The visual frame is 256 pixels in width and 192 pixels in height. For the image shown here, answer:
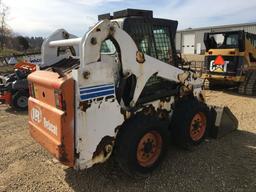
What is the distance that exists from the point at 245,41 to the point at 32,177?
8.80 meters

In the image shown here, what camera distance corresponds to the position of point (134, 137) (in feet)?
11.7

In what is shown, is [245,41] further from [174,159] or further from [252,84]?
[174,159]

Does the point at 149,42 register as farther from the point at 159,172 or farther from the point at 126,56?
the point at 159,172

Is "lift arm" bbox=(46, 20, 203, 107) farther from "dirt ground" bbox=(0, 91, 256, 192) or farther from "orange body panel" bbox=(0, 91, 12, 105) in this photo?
"orange body panel" bbox=(0, 91, 12, 105)

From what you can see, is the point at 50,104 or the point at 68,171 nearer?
the point at 50,104

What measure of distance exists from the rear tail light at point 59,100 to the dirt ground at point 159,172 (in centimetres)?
129

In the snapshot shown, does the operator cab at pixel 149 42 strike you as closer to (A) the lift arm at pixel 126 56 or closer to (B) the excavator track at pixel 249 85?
(A) the lift arm at pixel 126 56

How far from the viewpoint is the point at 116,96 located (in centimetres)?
356

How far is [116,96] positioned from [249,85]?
7.87 metres

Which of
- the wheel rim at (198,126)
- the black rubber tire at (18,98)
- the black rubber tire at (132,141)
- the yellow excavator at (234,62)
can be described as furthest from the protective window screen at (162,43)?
the yellow excavator at (234,62)

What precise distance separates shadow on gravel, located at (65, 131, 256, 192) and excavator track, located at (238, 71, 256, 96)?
5595mm

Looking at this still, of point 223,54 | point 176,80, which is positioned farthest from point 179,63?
point 223,54

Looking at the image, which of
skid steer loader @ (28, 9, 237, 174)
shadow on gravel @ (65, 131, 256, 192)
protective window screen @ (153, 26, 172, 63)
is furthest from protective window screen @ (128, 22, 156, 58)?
shadow on gravel @ (65, 131, 256, 192)

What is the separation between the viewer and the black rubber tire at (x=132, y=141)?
11.6 ft
